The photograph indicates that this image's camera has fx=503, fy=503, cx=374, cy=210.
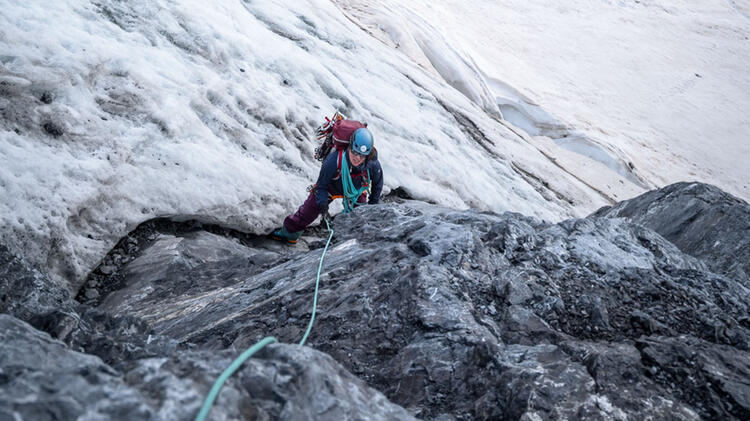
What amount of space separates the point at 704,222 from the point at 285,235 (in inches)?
225

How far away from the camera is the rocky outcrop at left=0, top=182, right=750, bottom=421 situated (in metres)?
2.28

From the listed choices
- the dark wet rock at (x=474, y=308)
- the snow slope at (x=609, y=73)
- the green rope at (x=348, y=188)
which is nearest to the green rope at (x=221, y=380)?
the dark wet rock at (x=474, y=308)

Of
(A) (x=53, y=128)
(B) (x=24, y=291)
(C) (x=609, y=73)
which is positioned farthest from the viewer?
(C) (x=609, y=73)

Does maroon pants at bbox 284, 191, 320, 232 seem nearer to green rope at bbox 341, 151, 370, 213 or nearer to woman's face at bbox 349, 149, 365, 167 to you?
green rope at bbox 341, 151, 370, 213

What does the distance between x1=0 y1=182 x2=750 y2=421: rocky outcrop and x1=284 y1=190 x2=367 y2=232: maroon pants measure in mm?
1185

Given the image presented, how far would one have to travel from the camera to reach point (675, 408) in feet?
9.57

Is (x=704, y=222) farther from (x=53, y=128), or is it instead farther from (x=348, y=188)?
(x=53, y=128)

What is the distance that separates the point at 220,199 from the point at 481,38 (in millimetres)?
19598

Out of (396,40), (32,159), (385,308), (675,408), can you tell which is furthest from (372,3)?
(675,408)

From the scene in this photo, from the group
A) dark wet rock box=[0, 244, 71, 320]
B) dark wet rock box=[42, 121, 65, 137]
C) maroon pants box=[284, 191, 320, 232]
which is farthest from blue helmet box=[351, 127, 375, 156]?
dark wet rock box=[0, 244, 71, 320]

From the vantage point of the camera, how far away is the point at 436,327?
3.44m

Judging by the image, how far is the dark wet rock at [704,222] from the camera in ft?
21.0

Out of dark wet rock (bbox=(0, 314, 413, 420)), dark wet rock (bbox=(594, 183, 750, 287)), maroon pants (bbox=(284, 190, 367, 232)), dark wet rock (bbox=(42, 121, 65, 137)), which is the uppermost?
dark wet rock (bbox=(0, 314, 413, 420))

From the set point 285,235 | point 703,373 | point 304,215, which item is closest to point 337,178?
point 304,215
